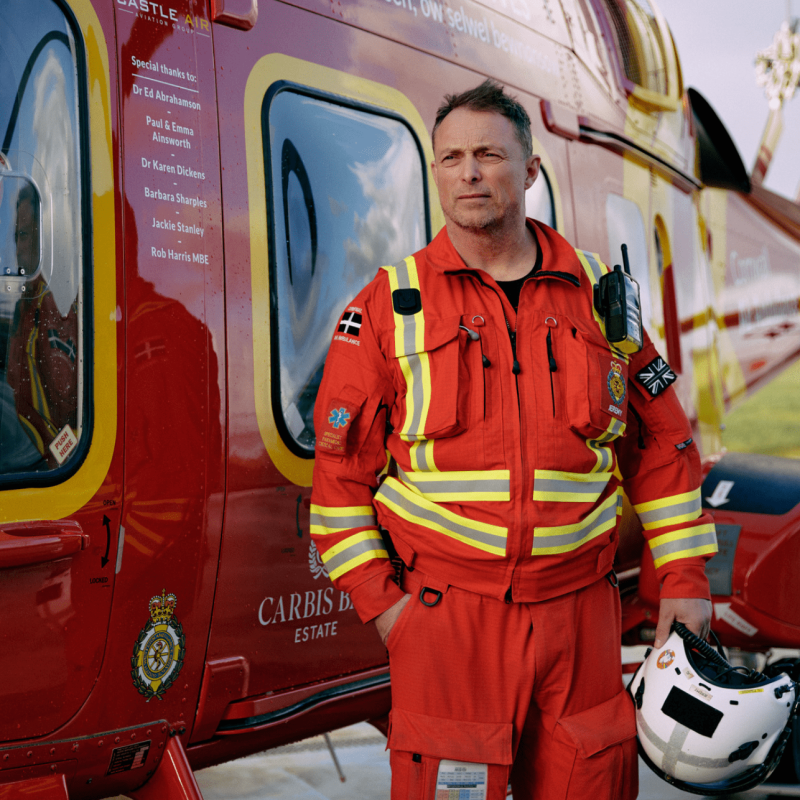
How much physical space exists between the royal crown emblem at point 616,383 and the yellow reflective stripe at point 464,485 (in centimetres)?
A: 36

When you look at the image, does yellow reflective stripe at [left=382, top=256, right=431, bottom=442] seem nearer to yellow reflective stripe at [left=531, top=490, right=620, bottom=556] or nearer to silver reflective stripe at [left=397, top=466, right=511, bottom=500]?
silver reflective stripe at [left=397, top=466, right=511, bottom=500]

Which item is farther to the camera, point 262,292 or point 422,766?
point 262,292

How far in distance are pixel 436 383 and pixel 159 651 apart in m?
0.92

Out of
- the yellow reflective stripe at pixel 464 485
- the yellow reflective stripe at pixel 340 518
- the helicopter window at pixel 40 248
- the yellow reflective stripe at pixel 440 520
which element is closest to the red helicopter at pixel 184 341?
the helicopter window at pixel 40 248

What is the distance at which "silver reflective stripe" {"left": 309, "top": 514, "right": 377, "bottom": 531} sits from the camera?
6.95ft

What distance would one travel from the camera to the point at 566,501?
6.87 feet

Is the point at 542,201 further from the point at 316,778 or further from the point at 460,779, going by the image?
the point at 316,778

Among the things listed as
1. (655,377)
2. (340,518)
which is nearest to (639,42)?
(655,377)

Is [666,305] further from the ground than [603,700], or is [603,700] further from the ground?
[666,305]

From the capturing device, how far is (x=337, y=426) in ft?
6.86

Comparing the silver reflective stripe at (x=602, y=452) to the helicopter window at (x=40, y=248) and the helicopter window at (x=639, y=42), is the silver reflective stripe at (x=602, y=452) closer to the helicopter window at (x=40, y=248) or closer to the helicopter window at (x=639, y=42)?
the helicopter window at (x=40, y=248)

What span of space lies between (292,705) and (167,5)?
1.79 meters

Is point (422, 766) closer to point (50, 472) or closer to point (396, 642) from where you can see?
point (396, 642)

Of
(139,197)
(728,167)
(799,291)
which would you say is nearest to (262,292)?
(139,197)
